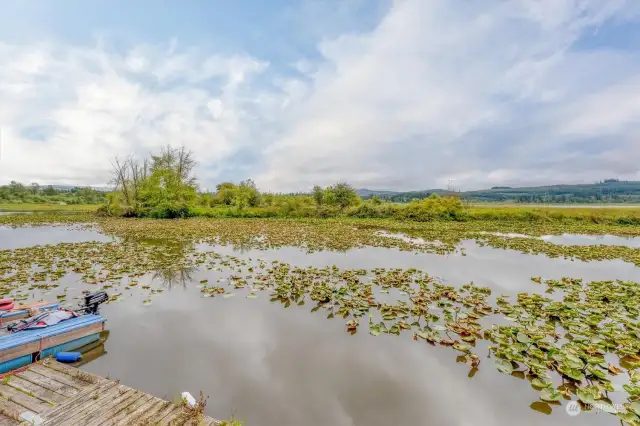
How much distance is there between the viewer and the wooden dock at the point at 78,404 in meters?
3.72

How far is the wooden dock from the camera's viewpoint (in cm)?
372

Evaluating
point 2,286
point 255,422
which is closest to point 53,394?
point 255,422

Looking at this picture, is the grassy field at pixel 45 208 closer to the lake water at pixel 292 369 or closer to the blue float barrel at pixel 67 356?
the lake water at pixel 292 369

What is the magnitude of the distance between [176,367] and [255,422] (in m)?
2.08

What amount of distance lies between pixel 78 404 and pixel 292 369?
310 centimetres

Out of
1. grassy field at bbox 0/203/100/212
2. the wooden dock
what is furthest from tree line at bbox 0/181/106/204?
the wooden dock

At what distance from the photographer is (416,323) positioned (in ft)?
23.4

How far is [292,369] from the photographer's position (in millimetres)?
5336

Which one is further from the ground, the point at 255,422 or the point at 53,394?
the point at 53,394

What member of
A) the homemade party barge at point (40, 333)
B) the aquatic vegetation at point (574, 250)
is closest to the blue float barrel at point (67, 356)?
the homemade party barge at point (40, 333)

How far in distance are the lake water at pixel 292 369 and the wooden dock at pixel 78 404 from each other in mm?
531

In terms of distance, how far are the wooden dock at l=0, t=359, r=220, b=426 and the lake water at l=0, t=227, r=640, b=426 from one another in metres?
0.53

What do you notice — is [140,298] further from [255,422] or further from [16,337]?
[255,422]

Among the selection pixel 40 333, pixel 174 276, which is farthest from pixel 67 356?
pixel 174 276
